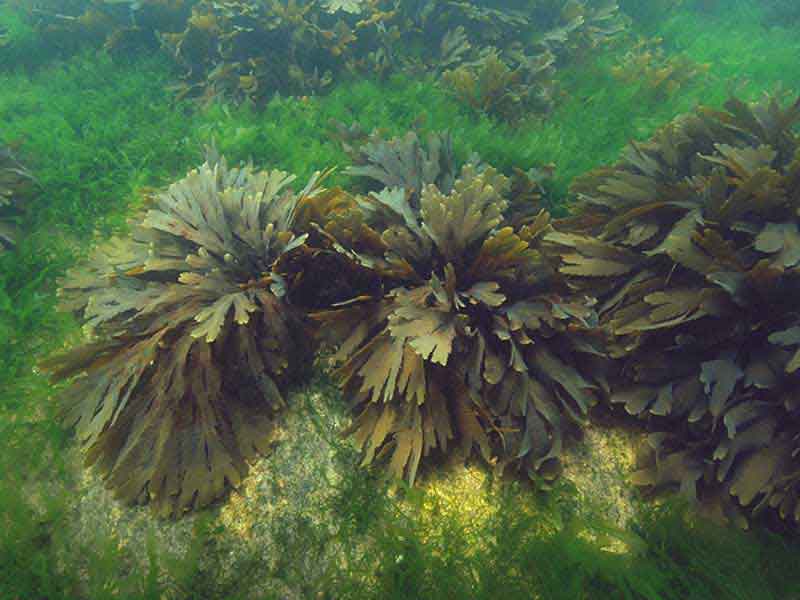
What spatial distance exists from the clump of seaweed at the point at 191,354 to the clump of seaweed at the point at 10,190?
4.35 ft

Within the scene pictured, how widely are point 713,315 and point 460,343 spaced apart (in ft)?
3.89

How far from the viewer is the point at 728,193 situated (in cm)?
260

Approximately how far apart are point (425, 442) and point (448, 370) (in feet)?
1.20

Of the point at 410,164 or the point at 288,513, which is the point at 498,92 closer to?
the point at 410,164

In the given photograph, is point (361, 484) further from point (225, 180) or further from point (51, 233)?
point (51, 233)

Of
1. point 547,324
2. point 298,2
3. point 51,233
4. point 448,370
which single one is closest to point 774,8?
point 298,2

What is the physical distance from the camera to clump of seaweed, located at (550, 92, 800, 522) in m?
2.17

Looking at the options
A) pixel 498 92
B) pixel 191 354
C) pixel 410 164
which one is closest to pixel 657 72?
pixel 498 92

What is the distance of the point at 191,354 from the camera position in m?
2.46

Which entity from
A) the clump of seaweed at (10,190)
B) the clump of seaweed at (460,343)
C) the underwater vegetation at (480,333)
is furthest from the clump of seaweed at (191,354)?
the clump of seaweed at (10,190)

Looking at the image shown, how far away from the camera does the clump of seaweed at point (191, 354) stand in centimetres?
235

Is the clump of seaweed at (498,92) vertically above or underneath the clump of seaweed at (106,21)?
above

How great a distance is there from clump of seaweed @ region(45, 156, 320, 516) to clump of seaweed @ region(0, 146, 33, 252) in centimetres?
132

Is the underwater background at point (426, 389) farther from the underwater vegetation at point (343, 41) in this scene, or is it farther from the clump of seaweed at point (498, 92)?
the underwater vegetation at point (343, 41)
